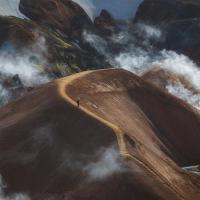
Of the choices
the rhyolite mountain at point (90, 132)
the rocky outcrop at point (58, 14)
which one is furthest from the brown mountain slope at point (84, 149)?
the rocky outcrop at point (58, 14)

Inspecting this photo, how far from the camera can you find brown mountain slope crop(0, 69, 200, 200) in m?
52.9

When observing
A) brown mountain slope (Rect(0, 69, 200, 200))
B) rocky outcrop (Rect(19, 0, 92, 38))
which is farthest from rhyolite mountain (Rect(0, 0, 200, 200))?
rocky outcrop (Rect(19, 0, 92, 38))

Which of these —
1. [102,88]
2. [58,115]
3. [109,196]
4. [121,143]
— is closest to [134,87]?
[102,88]

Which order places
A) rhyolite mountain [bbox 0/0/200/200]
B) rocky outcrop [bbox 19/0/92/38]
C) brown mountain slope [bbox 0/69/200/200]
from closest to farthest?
brown mountain slope [bbox 0/69/200/200]
rhyolite mountain [bbox 0/0/200/200]
rocky outcrop [bbox 19/0/92/38]

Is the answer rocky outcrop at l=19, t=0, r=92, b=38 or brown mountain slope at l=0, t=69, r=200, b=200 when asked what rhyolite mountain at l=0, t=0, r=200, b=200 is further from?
rocky outcrop at l=19, t=0, r=92, b=38

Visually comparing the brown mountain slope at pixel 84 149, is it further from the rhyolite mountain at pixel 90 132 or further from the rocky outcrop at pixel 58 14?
the rocky outcrop at pixel 58 14

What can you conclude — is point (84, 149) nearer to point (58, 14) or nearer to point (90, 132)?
point (90, 132)

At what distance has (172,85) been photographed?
115 m

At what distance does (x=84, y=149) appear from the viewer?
5712cm

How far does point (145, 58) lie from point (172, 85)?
16.5m

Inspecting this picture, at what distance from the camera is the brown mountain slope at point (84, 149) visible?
174 feet

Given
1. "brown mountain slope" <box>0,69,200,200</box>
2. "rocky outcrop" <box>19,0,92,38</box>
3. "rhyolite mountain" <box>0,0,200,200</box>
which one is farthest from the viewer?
"rocky outcrop" <box>19,0,92,38</box>

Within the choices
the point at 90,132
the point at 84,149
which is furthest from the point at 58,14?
the point at 84,149

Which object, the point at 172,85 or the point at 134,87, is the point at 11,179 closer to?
the point at 134,87
